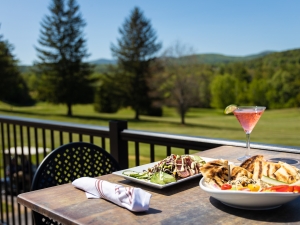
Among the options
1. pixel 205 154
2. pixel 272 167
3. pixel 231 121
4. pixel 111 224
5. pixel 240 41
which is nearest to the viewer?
pixel 111 224

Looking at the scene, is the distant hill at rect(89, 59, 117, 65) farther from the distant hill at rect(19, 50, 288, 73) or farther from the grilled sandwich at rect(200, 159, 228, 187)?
the grilled sandwich at rect(200, 159, 228, 187)

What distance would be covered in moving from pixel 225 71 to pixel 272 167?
37.1 meters

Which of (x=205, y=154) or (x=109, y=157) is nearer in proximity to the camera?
(x=205, y=154)

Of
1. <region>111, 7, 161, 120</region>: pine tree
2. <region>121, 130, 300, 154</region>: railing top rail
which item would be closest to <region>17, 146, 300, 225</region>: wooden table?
<region>121, 130, 300, 154</region>: railing top rail

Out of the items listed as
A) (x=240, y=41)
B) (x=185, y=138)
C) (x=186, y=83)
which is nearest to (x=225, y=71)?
(x=186, y=83)

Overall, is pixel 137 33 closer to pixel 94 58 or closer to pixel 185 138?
pixel 94 58

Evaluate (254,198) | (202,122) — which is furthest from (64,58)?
(254,198)

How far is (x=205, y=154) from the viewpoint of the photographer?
1625mm

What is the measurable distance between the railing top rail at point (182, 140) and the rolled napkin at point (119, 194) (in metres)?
0.93

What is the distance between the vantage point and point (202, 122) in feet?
121

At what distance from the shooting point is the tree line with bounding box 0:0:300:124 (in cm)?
4009

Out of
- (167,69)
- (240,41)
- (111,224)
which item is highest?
(240,41)

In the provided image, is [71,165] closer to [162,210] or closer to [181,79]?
[162,210]

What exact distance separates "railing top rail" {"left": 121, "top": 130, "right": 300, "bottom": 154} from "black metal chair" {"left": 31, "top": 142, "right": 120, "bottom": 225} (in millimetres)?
445
